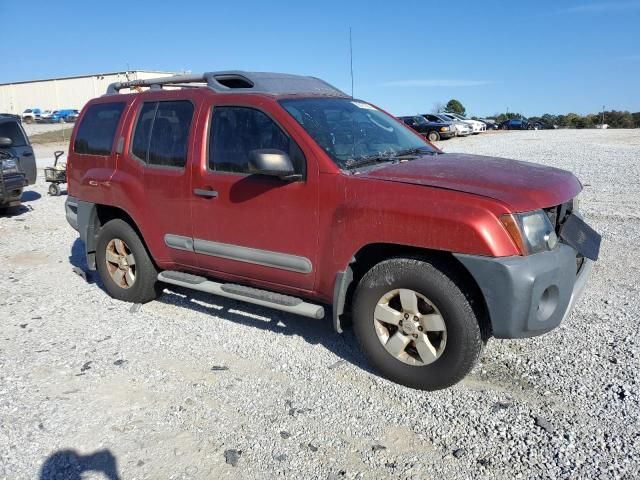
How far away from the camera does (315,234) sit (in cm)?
388

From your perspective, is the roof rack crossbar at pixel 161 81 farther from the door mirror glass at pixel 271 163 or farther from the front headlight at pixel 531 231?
the front headlight at pixel 531 231

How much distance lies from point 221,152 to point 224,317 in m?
1.54

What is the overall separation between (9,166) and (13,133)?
1.14 meters

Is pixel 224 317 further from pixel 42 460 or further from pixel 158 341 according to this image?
pixel 42 460

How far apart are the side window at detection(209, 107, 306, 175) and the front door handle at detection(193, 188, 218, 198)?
0.18 metres

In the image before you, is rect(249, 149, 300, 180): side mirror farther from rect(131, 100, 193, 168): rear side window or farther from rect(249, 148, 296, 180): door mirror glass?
rect(131, 100, 193, 168): rear side window

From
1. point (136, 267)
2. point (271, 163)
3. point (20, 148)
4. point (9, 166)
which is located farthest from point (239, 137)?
point (20, 148)

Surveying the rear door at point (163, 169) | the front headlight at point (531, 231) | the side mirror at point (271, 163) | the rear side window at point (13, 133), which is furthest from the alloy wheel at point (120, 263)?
the rear side window at point (13, 133)

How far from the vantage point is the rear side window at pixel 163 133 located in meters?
4.69

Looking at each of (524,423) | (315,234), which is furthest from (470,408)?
(315,234)

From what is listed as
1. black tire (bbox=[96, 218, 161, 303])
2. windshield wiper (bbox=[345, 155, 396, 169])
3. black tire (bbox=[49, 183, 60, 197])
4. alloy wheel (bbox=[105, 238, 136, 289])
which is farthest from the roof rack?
black tire (bbox=[49, 183, 60, 197])

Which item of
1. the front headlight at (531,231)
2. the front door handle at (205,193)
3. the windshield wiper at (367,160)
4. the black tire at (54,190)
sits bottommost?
the black tire at (54,190)

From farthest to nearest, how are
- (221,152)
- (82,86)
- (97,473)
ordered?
1. (82,86)
2. (221,152)
3. (97,473)

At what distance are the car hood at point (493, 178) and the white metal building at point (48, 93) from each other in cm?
8048
